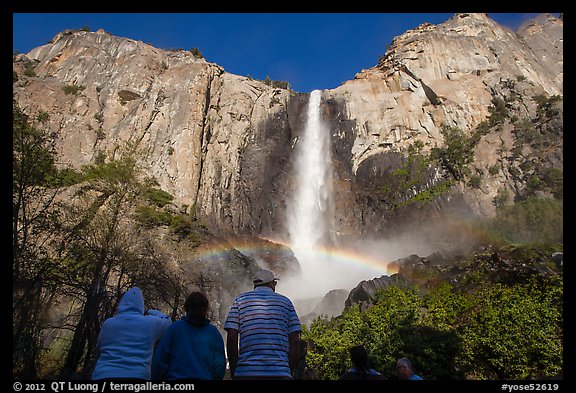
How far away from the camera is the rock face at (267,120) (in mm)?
38094

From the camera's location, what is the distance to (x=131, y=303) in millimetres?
3904

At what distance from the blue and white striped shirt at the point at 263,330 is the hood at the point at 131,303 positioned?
0.91 meters

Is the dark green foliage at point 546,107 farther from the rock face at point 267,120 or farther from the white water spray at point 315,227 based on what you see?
the white water spray at point 315,227

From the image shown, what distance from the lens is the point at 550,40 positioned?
6800 cm

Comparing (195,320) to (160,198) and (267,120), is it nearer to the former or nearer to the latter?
(160,198)

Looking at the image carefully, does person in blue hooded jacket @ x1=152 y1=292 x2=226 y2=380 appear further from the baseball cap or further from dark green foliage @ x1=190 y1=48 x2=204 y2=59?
dark green foliage @ x1=190 y1=48 x2=204 y2=59

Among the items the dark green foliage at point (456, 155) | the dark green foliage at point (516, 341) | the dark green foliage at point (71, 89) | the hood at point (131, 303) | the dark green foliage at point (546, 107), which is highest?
the dark green foliage at point (546, 107)

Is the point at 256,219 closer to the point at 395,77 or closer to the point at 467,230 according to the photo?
the point at 467,230

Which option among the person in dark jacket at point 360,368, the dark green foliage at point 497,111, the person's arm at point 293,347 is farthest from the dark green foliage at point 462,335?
the dark green foliage at point 497,111

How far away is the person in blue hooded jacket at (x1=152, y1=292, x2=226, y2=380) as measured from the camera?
3594mm

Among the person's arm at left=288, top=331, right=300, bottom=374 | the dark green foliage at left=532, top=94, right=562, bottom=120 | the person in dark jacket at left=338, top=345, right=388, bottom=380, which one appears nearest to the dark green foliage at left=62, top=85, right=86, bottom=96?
the person's arm at left=288, top=331, right=300, bottom=374

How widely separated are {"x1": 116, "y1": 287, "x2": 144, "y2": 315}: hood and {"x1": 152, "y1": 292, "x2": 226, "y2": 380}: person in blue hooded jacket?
1.40 ft

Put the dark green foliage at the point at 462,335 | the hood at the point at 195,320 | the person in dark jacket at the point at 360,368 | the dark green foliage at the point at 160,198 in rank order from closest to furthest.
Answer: the hood at the point at 195,320
the person in dark jacket at the point at 360,368
the dark green foliage at the point at 462,335
the dark green foliage at the point at 160,198

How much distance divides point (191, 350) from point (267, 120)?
43.3 metres
